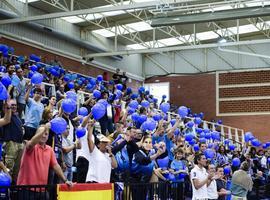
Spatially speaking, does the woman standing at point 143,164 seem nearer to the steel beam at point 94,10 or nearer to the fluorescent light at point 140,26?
the steel beam at point 94,10

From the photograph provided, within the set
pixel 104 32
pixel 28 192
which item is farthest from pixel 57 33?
pixel 28 192

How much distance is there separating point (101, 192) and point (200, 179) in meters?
2.86

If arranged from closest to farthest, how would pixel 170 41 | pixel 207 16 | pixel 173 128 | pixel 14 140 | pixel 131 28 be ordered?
pixel 14 140 → pixel 173 128 → pixel 207 16 → pixel 131 28 → pixel 170 41

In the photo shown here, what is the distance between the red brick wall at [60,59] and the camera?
20.9m

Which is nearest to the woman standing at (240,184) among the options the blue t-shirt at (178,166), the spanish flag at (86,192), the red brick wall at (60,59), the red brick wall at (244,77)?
the blue t-shirt at (178,166)

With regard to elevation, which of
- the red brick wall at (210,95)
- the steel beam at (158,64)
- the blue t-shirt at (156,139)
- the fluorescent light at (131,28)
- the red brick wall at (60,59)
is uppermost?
the fluorescent light at (131,28)

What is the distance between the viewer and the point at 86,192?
576 centimetres

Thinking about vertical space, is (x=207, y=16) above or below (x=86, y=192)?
above

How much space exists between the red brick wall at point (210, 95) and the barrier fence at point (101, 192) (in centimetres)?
2052

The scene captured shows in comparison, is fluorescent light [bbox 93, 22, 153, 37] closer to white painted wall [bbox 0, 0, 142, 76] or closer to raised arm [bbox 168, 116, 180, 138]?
white painted wall [bbox 0, 0, 142, 76]

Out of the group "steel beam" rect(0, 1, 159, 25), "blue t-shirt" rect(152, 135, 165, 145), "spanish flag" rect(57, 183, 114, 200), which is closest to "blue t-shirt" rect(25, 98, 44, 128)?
"blue t-shirt" rect(152, 135, 165, 145)

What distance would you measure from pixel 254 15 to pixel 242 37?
1349 cm

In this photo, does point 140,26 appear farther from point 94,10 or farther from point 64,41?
point 94,10

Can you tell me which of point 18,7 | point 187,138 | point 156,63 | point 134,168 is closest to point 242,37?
point 156,63
